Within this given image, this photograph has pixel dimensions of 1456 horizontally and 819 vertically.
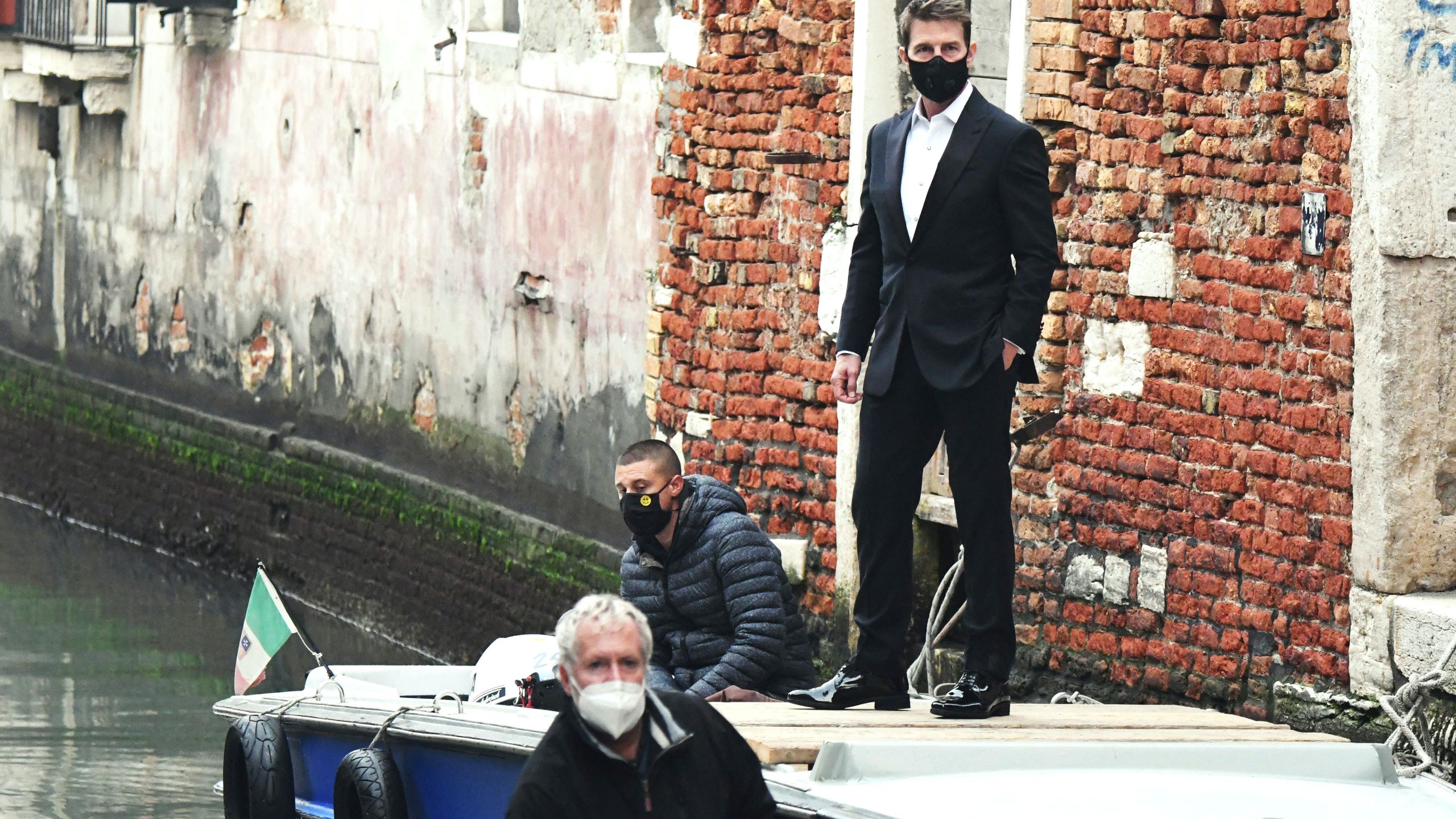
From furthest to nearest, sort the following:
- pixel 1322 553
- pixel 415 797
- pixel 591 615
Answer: pixel 1322 553 → pixel 415 797 → pixel 591 615

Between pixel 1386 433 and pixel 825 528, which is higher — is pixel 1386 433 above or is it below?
Answer: above

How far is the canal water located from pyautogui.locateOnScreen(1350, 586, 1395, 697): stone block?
338 cm

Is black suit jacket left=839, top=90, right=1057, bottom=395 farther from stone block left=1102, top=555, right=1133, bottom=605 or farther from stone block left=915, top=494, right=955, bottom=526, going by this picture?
stone block left=915, top=494, right=955, bottom=526

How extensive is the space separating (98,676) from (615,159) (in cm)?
333

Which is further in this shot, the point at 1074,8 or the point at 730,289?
the point at 730,289

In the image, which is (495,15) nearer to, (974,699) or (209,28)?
(209,28)

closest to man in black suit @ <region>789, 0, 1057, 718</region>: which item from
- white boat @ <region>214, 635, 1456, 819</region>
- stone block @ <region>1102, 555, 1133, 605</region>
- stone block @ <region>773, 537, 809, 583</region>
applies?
white boat @ <region>214, 635, 1456, 819</region>

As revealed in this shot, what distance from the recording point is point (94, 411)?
17.3m

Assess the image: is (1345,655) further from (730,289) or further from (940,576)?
(730,289)

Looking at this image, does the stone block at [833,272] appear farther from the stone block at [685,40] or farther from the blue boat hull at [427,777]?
the blue boat hull at [427,777]

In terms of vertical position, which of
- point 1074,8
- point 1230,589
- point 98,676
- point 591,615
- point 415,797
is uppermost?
point 1074,8

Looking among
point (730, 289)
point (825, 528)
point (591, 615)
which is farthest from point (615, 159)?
point (591, 615)

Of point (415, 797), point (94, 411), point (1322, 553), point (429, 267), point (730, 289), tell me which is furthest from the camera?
point (94, 411)

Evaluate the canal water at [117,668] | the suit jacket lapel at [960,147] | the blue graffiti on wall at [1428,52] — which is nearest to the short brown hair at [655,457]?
the suit jacket lapel at [960,147]
